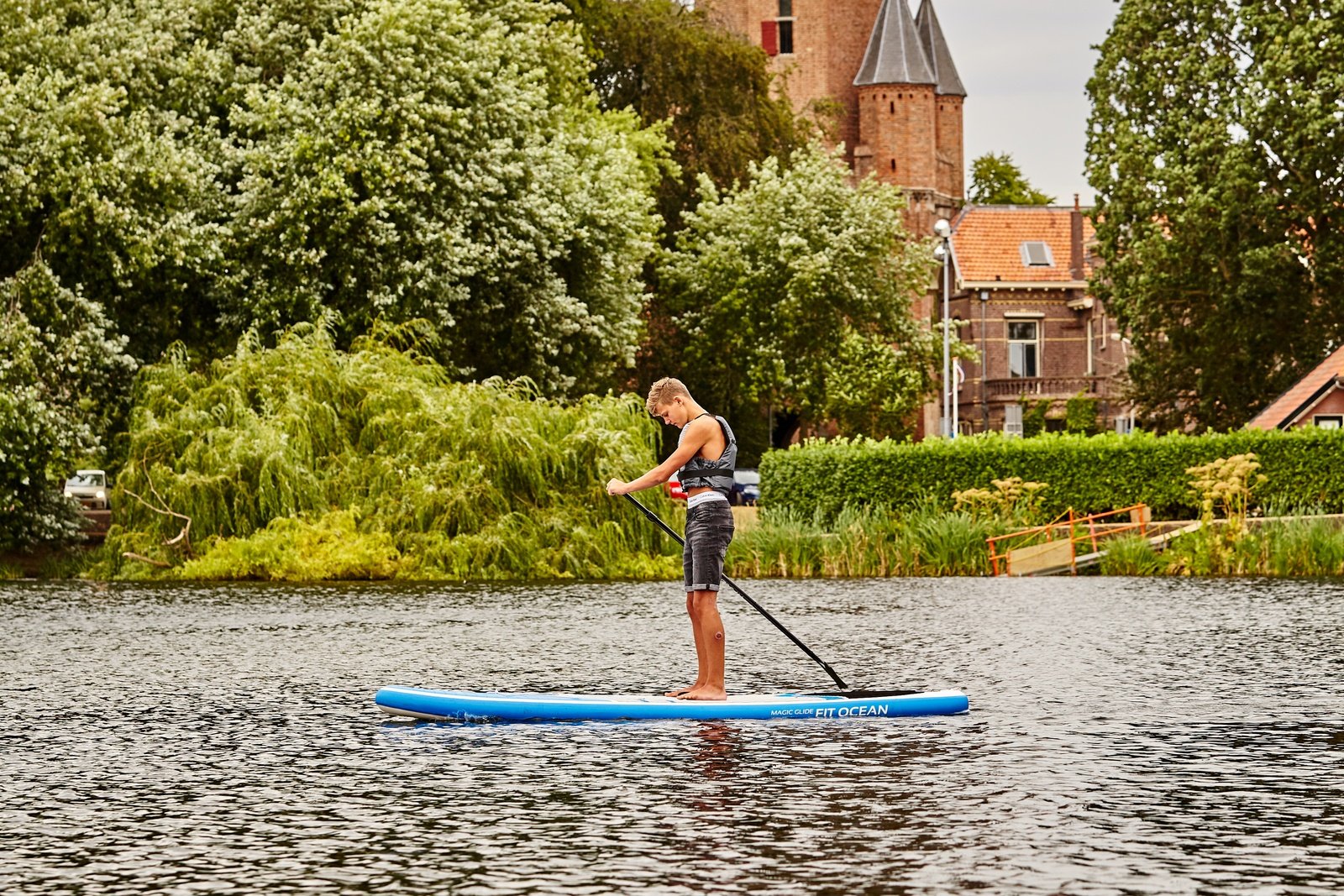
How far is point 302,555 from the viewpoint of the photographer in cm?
2792

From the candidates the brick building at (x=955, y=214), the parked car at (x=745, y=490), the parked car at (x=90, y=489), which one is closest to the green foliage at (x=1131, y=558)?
the parked car at (x=90, y=489)

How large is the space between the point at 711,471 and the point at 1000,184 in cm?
8576

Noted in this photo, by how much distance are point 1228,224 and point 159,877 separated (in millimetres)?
39796

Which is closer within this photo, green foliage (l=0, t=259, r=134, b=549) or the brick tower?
green foliage (l=0, t=259, r=134, b=549)

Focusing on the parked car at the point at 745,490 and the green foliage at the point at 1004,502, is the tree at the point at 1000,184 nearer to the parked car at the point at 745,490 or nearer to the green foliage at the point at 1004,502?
the parked car at the point at 745,490

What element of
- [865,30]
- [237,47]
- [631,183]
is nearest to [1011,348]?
[865,30]

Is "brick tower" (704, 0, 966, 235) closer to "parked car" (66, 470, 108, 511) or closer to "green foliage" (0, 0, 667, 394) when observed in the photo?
"parked car" (66, 470, 108, 511)

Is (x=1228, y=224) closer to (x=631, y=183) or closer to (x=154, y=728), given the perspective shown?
(x=631, y=183)

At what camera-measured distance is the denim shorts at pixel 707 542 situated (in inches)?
453

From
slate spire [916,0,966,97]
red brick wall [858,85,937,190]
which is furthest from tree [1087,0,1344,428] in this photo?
slate spire [916,0,966,97]

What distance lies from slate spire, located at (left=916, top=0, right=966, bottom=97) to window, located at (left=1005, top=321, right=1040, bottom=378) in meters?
21.5

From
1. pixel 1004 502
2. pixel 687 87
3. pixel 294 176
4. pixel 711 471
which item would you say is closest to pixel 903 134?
pixel 687 87

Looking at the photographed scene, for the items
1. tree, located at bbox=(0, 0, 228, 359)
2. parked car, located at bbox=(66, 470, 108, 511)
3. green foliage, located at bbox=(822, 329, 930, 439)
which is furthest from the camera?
green foliage, located at bbox=(822, 329, 930, 439)

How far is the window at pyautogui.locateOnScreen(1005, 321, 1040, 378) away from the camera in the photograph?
3017 inches
